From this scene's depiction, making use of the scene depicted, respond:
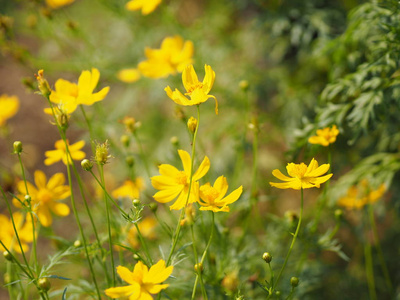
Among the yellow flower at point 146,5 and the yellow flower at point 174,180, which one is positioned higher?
the yellow flower at point 146,5

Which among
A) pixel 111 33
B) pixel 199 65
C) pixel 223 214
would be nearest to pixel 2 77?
pixel 111 33

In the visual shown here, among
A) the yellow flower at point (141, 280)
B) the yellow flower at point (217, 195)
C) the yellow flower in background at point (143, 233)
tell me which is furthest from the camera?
the yellow flower in background at point (143, 233)

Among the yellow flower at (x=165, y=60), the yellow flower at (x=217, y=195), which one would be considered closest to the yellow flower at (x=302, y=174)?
the yellow flower at (x=217, y=195)

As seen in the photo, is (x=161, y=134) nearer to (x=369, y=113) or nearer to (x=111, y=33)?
(x=111, y=33)

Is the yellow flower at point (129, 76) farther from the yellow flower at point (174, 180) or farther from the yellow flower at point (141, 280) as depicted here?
the yellow flower at point (141, 280)

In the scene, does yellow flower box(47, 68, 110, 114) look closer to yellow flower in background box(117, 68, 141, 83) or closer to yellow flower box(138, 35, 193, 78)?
yellow flower box(138, 35, 193, 78)

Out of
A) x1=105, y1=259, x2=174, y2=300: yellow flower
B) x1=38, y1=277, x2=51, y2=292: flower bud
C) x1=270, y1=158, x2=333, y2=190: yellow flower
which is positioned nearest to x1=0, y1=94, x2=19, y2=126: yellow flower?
x1=38, y1=277, x2=51, y2=292: flower bud
